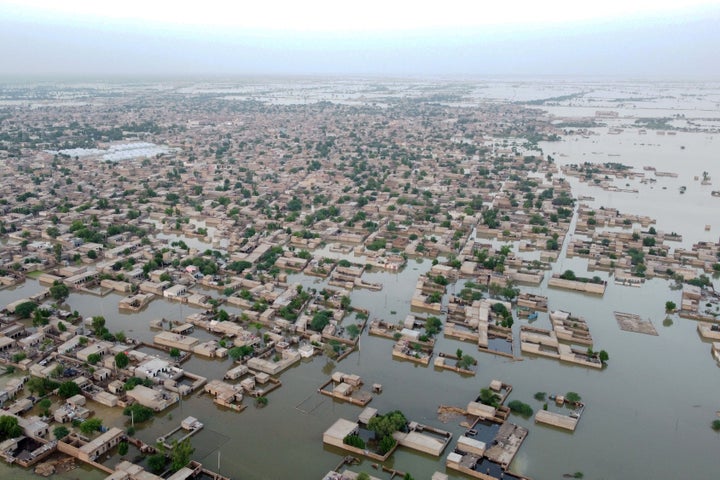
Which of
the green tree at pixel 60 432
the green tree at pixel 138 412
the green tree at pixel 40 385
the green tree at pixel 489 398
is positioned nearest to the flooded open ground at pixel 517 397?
the green tree at pixel 138 412

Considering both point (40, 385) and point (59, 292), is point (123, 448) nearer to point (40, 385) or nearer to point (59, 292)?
point (40, 385)

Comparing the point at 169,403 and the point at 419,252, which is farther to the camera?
the point at 419,252

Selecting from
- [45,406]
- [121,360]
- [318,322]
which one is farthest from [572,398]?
[45,406]

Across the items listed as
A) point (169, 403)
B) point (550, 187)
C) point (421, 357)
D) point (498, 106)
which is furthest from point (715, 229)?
point (498, 106)

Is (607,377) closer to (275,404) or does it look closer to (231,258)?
(275,404)

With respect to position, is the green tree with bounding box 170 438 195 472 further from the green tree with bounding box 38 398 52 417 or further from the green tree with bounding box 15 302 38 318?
the green tree with bounding box 15 302 38 318

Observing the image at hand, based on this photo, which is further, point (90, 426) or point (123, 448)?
point (90, 426)

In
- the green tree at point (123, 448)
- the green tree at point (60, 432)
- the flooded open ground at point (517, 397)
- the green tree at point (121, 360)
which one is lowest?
the flooded open ground at point (517, 397)

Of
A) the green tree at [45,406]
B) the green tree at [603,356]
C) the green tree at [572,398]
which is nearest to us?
the green tree at [45,406]

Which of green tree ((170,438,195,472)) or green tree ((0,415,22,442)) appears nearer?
green tree ((170,438,195,472))

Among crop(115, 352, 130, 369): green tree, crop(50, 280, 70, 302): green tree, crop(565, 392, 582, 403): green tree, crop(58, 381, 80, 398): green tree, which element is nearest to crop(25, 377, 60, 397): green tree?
crop(58, 381, 80, 398): green tree

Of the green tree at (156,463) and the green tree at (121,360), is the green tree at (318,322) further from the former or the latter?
the green tree at (156,463)
